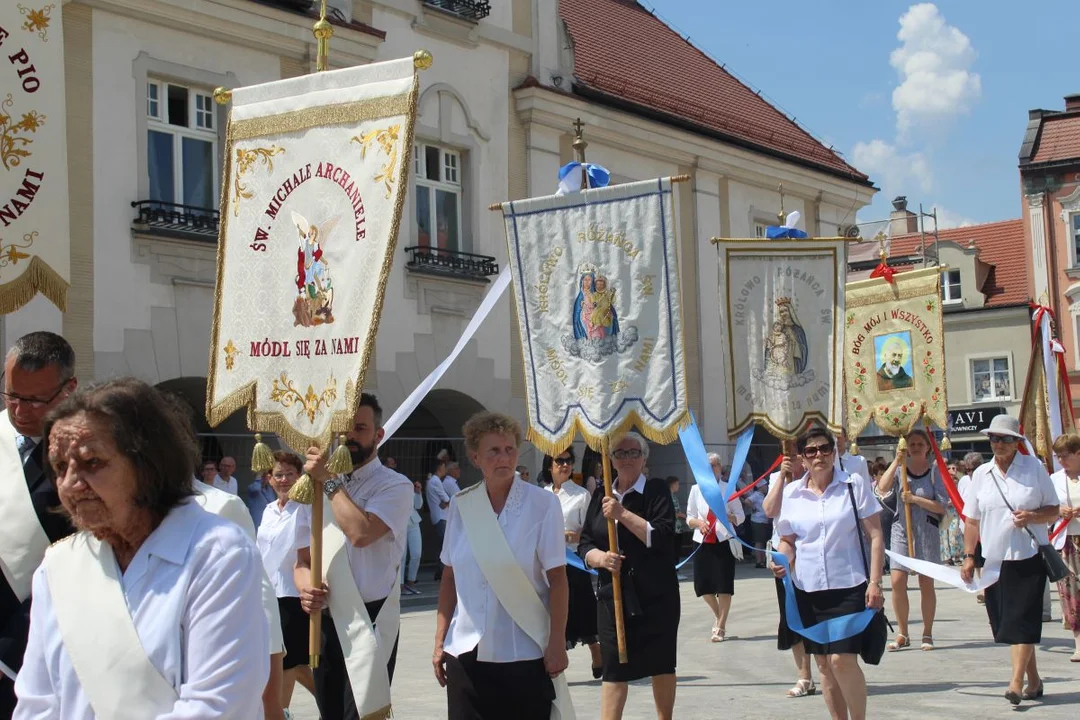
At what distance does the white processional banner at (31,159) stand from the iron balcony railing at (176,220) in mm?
11628

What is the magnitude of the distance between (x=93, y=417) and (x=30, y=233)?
3.22 m

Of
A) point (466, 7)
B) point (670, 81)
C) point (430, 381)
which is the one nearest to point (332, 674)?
point (430, 381)

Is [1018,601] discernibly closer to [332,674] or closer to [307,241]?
[332,674]

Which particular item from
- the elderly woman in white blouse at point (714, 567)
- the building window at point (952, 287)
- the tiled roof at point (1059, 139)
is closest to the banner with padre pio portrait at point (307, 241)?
the elderly woman in white blouse at point (714, 567)

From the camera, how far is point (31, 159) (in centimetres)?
607

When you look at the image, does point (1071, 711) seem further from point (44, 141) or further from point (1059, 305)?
point (1059, 305)

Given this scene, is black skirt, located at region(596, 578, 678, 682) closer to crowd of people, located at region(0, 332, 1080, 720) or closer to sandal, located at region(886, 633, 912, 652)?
crowd of people, located at region(0, 332, 1080, 720)

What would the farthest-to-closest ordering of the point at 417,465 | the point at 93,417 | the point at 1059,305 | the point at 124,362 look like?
the point at 1059,305 → the point at 417,465 → the point at 124,362 → the point at 93,417

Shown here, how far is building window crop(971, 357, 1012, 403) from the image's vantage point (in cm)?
4728

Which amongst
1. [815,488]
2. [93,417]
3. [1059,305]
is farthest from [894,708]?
[1059,305]

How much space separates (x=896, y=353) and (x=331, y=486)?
9730 millimetres

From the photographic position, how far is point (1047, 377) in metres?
15.3

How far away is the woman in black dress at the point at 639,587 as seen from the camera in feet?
25.2

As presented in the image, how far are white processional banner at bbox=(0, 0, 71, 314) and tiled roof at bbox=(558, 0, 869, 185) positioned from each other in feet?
61.9
